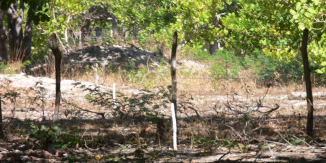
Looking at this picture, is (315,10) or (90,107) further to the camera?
(90,107)

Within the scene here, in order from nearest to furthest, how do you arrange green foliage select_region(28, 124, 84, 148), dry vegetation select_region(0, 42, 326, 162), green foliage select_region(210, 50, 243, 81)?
dry vegetation select_region(0, 42, 326, 162) < green foliage select_region(28, 124, 84, 148) < green foliage select_region(210, 50, 243, 81)

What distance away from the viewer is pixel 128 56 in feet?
43.3

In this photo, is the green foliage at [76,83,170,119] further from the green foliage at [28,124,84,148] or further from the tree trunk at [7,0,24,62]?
the tree trunk at [7,0,24,62]

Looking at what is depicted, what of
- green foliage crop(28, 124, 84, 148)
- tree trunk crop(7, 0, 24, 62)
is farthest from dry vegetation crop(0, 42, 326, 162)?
tree trunk crop(7, 0, 24, 62)

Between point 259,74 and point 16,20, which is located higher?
point 16,20

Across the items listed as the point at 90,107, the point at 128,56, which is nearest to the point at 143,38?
the point at 128,56

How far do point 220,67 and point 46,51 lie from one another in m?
7.69

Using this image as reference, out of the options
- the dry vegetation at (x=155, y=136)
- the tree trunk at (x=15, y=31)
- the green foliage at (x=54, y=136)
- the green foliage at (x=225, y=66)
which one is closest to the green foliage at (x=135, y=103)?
the dry vegetation at (x=155, y=136)

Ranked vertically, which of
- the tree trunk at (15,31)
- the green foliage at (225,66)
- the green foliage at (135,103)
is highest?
the tree trunk at (15,31)

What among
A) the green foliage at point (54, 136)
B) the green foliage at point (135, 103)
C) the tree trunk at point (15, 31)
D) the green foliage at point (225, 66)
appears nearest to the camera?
the green foliage at point (54, 136)

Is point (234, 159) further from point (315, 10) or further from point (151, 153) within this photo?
point (315, 10)

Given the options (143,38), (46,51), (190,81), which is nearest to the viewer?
(190,81)

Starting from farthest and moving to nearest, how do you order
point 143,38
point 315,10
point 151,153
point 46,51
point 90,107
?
point 143,38 → point 46,51 → point 90,107 → point 151,153 → point 315,10

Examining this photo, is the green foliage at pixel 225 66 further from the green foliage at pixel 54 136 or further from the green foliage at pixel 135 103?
the green foliage at pixel 54 136
